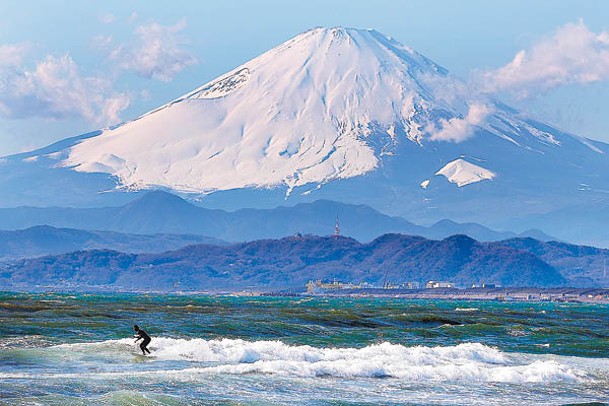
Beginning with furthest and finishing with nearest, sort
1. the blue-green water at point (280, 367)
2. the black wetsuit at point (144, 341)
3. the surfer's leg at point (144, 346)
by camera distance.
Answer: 1. the surfer's leg at point (144, 346)
2. the black wetsuit at point (144, 341)
3. the blue-green water at point (280, 367)

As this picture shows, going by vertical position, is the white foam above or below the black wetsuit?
below

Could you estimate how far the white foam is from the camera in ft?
167

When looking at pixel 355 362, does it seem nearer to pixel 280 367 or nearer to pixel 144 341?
pixel 280 367

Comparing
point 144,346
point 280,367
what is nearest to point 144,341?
point 144,346

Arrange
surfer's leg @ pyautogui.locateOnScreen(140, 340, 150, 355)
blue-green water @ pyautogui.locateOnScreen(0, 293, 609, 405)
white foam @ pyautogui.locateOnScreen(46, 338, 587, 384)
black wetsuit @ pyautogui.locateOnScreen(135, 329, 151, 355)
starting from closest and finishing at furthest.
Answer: blue-green water @ pyautogui.locateOnScreen(0, 293, 609, 405) < white foam @ pyautogui.locateOnScreen(46, 338, 587, 384) < black wetsuit @ pyautogui.locateOnScreen(135, 329, 151, 355) < surfer's leg @ pyautogui.locateOnScreen(140, 340, 150, 355)

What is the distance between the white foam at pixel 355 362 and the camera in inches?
2004

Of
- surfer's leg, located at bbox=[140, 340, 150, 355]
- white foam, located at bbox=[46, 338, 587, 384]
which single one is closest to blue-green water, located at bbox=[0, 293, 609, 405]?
white foam, located at bbox=[46, 338, 587, 384]

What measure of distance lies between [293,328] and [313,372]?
987 inches

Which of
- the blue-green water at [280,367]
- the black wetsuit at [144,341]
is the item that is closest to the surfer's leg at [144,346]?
the black wetsuit at [144,341]

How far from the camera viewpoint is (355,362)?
52656 mm

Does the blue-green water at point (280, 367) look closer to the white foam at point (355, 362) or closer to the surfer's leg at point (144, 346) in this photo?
the white foam at point (355, 362)

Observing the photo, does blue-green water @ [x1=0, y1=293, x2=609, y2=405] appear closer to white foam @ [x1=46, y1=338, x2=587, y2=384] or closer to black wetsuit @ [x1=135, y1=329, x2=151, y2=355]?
white foam @ [x1=46, y1=338, x2=587, y2=384]

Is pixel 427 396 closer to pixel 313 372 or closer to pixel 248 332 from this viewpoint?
pixel 313 372

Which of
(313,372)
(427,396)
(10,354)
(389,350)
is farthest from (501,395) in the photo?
(10,354)
